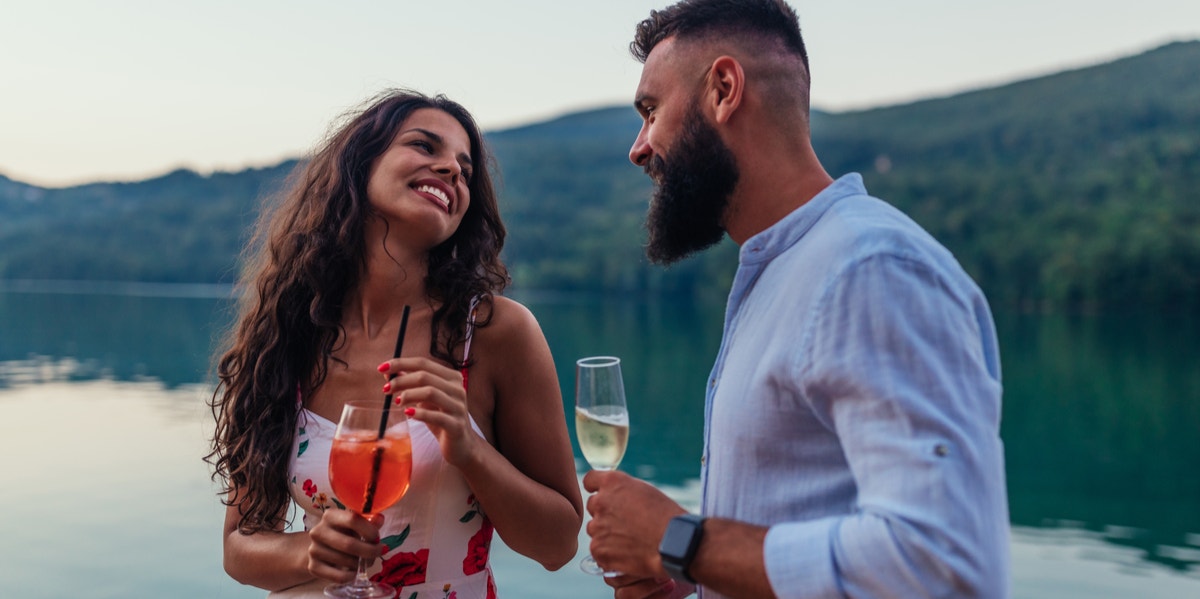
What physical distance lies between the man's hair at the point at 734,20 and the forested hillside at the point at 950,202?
5268 centimetres

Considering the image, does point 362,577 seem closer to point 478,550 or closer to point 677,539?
point 478,550

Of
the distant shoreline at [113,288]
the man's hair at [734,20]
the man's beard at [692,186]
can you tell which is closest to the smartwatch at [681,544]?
the man's beard at [692,186]

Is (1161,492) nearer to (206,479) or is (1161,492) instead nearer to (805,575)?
(206,479)

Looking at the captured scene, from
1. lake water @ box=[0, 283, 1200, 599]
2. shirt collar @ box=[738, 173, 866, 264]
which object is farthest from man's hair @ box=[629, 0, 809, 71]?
lake water @ box=[0, 283, 1200, 599]

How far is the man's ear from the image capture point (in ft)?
5.50

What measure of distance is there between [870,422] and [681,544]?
35 cm

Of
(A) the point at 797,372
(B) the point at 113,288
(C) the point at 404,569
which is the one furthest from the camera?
(B) the point at 113,288

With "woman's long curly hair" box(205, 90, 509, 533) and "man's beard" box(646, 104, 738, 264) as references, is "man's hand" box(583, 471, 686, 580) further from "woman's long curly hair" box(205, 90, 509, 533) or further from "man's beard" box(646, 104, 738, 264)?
"woman's long curly hair" box(205, 90, 509, 533)

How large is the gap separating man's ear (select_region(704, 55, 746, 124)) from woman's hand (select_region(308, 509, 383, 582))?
1072mm

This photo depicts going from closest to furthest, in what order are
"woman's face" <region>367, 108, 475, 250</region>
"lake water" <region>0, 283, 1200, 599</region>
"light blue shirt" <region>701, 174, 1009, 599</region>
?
"light blue shirt" <region>701, 174, 1009, 599</region> < "woman's face" <region>367, 108, 475, 250</region> < "lake water" <region>0, 283, 1200, 599</region>

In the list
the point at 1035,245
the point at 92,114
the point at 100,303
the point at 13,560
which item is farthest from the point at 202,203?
the point at 13,560

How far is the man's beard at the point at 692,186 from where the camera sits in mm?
1702

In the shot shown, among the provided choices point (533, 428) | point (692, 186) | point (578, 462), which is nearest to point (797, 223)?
point (692, 186)

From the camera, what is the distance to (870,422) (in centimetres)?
128
